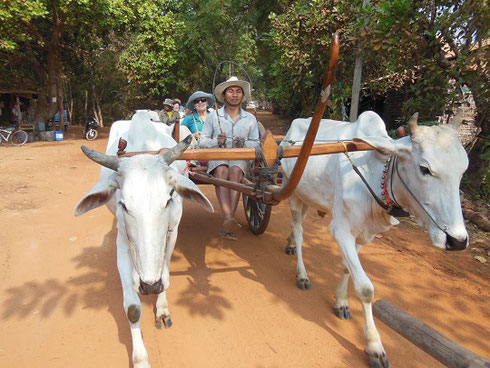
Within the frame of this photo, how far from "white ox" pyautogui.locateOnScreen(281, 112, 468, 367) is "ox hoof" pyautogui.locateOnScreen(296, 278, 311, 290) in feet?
0.03

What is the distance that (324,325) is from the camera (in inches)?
116

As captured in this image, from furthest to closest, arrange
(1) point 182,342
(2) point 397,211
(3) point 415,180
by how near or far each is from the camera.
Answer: (1) point 182,342, (2) point 397,211, (3) point 415,180

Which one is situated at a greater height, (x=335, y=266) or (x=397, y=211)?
(x=397, y=211)

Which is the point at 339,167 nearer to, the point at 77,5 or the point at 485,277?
the point at 485,277

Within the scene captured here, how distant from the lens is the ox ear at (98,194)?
2217 mm

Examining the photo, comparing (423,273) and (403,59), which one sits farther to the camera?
(403,59)

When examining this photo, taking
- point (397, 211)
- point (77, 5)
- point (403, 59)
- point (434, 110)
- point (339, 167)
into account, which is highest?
point (77, 5)

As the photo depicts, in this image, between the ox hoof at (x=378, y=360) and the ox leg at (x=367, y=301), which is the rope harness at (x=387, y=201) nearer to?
the ox leg at (x=367, y=301)

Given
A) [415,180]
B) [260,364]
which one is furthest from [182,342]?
[415,180]

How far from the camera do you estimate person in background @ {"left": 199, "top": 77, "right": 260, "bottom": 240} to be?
378cm

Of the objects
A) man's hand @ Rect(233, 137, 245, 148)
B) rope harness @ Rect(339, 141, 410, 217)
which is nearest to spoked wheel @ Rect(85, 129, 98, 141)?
man's hand @ Rect(233, 137, 245, 148)

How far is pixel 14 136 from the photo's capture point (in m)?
13.6

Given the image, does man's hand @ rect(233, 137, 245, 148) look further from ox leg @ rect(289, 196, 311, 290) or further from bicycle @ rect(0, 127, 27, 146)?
bicycle @ rect(0, 127, 27, 146)

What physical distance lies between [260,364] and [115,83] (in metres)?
23.2
